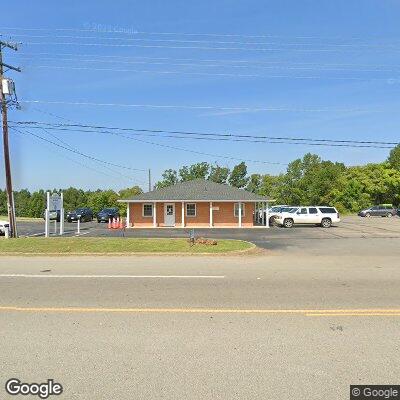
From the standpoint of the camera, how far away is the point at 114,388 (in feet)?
13.0

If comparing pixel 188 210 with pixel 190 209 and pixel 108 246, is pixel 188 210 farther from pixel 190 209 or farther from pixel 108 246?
pixel 108 246

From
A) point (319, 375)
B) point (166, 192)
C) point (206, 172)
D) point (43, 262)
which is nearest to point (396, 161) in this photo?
point (206, 172)

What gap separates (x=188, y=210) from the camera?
126 ft

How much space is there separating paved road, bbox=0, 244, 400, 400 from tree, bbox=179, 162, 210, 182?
68063 millimetres

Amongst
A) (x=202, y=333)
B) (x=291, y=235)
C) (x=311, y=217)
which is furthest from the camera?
(x=311, y=217)

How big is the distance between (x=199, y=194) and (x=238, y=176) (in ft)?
160

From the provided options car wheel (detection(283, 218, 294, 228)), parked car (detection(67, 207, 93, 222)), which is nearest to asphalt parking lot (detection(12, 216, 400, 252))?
car wheel (detection(283, 218, 294, 228))

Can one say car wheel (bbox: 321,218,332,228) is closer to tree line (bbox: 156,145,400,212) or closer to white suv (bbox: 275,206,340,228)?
white suv (bbox: 275,206,340,228)

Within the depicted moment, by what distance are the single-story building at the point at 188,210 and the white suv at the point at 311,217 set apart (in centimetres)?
359

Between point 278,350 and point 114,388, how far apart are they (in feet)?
6.54

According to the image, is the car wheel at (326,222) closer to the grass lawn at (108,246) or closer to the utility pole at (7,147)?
the grass lawn at (108,246)

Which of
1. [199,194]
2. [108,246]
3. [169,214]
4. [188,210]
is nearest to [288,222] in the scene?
[199,194]

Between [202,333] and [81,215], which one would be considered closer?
[202,333]

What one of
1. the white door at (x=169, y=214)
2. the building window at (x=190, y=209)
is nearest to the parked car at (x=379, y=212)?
the building window at (x=190, y=209)
